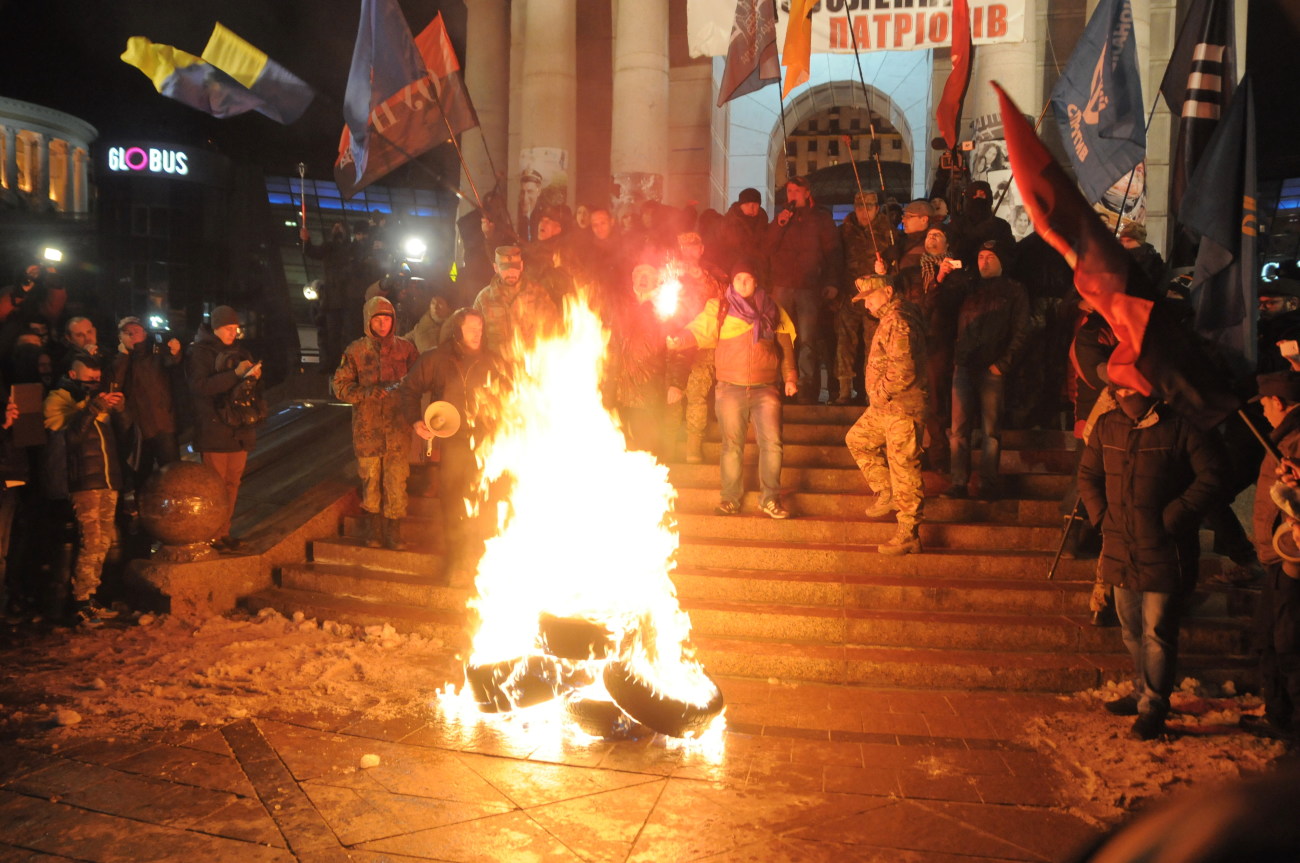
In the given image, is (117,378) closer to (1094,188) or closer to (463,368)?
(463,368)

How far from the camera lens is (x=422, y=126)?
10.6 meters

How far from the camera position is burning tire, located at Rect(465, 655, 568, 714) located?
Answer: 19.6 feet

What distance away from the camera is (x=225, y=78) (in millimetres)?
11219

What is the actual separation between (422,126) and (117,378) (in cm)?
408

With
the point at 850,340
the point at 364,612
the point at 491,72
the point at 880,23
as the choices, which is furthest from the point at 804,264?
the point at 491,72

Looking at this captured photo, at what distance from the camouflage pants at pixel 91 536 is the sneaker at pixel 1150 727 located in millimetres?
8053

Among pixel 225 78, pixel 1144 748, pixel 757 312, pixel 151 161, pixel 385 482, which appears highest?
pixel 151 161

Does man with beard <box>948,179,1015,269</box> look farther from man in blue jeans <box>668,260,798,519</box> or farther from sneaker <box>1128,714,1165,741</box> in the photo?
sneaker <box>1128,714,1165,741</box>

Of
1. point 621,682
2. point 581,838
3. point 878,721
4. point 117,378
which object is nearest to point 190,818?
point 581,838

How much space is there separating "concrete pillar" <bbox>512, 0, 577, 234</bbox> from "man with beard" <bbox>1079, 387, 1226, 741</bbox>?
11.8 metres

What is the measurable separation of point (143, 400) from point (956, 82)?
9226 millimetres

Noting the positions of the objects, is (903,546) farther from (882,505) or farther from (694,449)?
(694,449)

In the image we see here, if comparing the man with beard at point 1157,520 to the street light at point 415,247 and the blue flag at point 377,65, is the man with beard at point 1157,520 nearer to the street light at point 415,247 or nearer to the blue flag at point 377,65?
the blue flag at point 377,65

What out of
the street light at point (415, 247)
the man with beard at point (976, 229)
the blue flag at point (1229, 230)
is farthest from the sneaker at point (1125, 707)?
the street light at point (415, 247)
